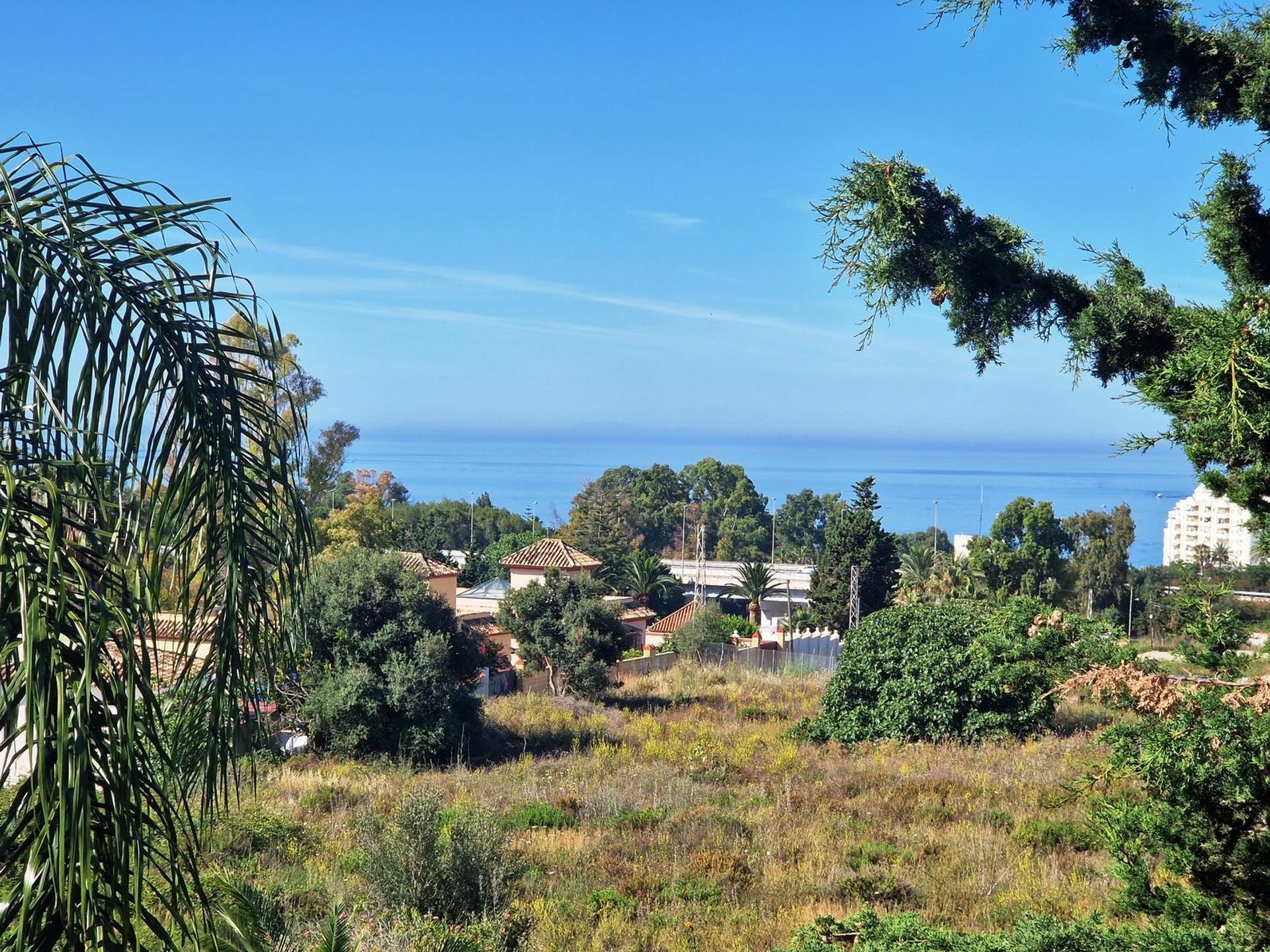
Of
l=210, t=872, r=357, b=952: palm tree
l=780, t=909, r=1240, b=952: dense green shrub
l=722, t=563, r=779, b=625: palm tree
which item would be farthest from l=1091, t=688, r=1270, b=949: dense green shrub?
l=722, t=563, r=779, b=625: palm tree

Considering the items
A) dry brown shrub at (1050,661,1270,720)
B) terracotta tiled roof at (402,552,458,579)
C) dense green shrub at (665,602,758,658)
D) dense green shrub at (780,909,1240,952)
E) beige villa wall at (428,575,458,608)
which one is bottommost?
dense green shrub at (665,602,758,658)

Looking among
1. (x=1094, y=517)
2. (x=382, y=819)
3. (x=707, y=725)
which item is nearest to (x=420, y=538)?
(x=1094, y=517)

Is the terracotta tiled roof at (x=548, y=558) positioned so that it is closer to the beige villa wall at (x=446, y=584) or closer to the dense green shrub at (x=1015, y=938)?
the beige villa wall at (x=446, y=584)

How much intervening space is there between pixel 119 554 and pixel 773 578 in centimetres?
6275

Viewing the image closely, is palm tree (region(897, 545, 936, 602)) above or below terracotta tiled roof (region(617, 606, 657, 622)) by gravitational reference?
above

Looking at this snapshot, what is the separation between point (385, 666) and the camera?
16016mm

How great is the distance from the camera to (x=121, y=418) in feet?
7.84

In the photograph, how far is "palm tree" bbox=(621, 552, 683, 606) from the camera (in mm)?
49656

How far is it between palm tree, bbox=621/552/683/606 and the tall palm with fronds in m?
45.8

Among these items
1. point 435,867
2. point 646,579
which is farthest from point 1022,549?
point 435,867

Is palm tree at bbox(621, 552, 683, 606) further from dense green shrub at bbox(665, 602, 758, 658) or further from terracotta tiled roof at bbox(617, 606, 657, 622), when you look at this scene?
dense green shrub at bbox(665, 602, 758, 658)

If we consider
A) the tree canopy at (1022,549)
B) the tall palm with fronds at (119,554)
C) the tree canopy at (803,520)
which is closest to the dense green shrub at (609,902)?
the tall palm with fronds at (119,554)

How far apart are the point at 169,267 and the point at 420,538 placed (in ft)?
213

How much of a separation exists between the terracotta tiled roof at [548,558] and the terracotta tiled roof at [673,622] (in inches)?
126
